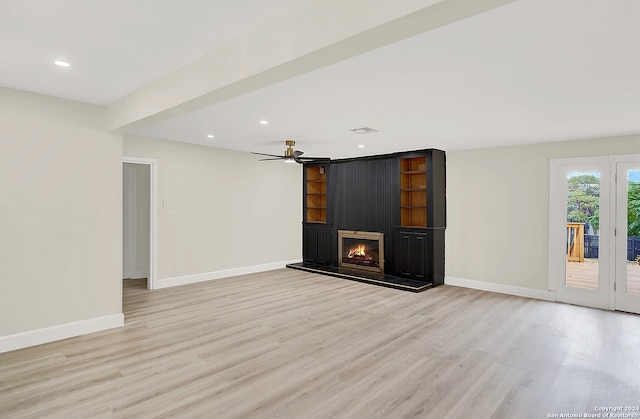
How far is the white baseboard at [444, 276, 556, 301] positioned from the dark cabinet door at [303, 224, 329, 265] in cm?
275

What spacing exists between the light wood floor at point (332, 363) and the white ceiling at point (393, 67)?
98.7 inches

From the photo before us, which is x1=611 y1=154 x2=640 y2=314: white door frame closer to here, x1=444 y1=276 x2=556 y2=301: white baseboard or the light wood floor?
the light wood floor

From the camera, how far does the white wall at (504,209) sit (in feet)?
18.6

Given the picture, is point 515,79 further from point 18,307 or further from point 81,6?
point 18,307

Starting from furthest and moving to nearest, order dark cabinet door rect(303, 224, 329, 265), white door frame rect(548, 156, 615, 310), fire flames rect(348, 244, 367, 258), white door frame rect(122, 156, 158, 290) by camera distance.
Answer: dark cabinet door rect(303, 224, 329, 265)
fire flames rect(348, 244, 367, 258)
white door frame rect(122, 156, 158, 290)
white door frame rect(548, 156, 615, 310)

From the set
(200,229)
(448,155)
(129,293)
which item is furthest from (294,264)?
(448,155)

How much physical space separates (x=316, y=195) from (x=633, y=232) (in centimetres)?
598

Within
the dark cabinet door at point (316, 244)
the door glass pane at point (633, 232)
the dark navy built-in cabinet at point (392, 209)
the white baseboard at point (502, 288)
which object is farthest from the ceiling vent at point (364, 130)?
the door glass pane at point (633, 232)

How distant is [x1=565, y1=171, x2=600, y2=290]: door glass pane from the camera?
17.4 ft

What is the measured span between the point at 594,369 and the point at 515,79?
266cm

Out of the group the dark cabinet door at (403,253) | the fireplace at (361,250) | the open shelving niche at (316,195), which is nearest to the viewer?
the dark cabinet door at (403,253)

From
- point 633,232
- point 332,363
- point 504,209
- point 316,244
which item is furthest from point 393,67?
point 316,244

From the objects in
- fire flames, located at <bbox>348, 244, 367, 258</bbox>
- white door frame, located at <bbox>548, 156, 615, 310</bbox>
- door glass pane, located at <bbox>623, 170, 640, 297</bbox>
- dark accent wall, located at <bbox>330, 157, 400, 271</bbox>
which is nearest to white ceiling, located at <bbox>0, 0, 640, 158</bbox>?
Result: white door frame, located at <bbox>548, 156, 615, 310</bbox>

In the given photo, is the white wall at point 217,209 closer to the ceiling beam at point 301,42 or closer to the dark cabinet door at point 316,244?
the dark cabinet door at point 316,244
